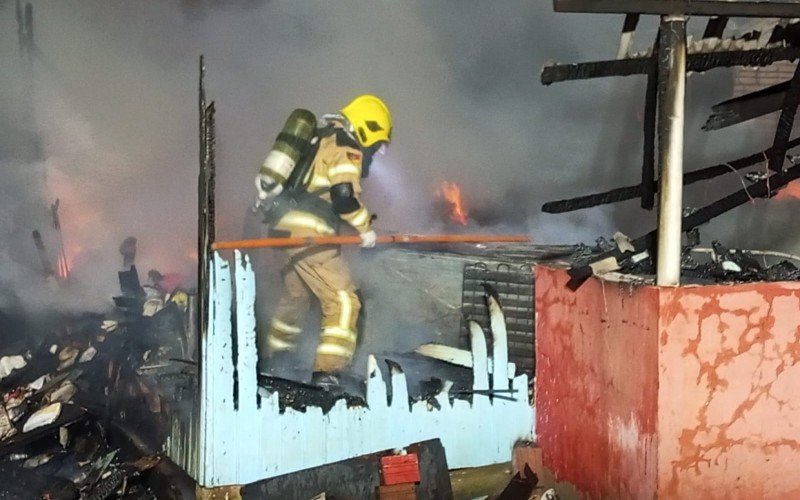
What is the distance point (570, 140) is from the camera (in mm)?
8180

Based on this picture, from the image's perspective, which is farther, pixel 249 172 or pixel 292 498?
pixel 249 172

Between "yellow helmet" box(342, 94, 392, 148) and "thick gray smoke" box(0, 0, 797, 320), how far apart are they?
323cm

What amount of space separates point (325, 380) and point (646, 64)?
7.49 ft

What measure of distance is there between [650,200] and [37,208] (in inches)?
260

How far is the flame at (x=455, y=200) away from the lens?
7.83 m

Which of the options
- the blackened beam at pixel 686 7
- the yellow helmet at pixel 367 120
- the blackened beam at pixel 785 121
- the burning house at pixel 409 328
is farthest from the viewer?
the yellow helmet at pixel 367 120

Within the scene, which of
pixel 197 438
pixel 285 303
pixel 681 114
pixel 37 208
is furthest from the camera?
pixel 37 208

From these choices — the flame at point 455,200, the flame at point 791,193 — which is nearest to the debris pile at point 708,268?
the flame at point 791,193

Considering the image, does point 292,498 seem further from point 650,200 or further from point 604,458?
point 650,200

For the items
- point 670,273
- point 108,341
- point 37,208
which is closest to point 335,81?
point 37,208

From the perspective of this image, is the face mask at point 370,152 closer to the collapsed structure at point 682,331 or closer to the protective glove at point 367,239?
the protective glove at point 367,239

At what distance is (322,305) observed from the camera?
420 centimetres

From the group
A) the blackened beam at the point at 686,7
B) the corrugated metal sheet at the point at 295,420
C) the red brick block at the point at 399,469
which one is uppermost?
the blackened beam at the point at 686,7

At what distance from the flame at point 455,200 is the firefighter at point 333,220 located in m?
3.49
